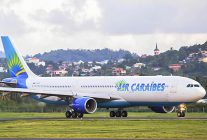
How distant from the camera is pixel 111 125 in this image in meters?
54.3

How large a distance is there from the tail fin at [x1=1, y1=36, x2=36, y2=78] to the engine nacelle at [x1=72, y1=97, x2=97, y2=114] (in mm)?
12789

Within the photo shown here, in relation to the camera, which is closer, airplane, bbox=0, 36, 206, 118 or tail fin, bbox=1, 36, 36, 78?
→ airplane, bbox=0, 36, 206, 118

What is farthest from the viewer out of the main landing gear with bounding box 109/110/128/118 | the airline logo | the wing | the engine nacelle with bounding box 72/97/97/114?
the main landing gear with bounding box 109/110/128/118

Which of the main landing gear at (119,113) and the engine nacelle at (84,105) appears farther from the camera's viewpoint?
the main landing gear at (119,113)

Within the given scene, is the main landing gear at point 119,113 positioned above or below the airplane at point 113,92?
below

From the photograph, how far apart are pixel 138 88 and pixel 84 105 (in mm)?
5612

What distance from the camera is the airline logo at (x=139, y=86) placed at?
68.9 m

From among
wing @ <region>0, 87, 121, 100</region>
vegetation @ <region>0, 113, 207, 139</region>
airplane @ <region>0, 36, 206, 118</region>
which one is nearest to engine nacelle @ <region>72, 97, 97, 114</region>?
airplane @ <region>0, 36, 206, 118</region>

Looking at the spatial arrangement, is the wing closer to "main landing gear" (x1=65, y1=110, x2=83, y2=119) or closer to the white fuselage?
the white fuselage

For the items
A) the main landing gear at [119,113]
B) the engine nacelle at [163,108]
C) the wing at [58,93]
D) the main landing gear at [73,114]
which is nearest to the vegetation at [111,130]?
the main landing gear at [73,114]

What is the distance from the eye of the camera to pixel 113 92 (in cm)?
7269

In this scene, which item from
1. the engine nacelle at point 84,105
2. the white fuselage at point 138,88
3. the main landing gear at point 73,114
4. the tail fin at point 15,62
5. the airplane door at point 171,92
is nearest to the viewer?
the white fuselage at point 138,88

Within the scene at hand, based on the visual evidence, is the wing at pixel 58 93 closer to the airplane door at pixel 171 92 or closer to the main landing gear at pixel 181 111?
the airplane door at pixel 171 92

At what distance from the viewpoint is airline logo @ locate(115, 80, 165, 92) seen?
6888 centimetres
